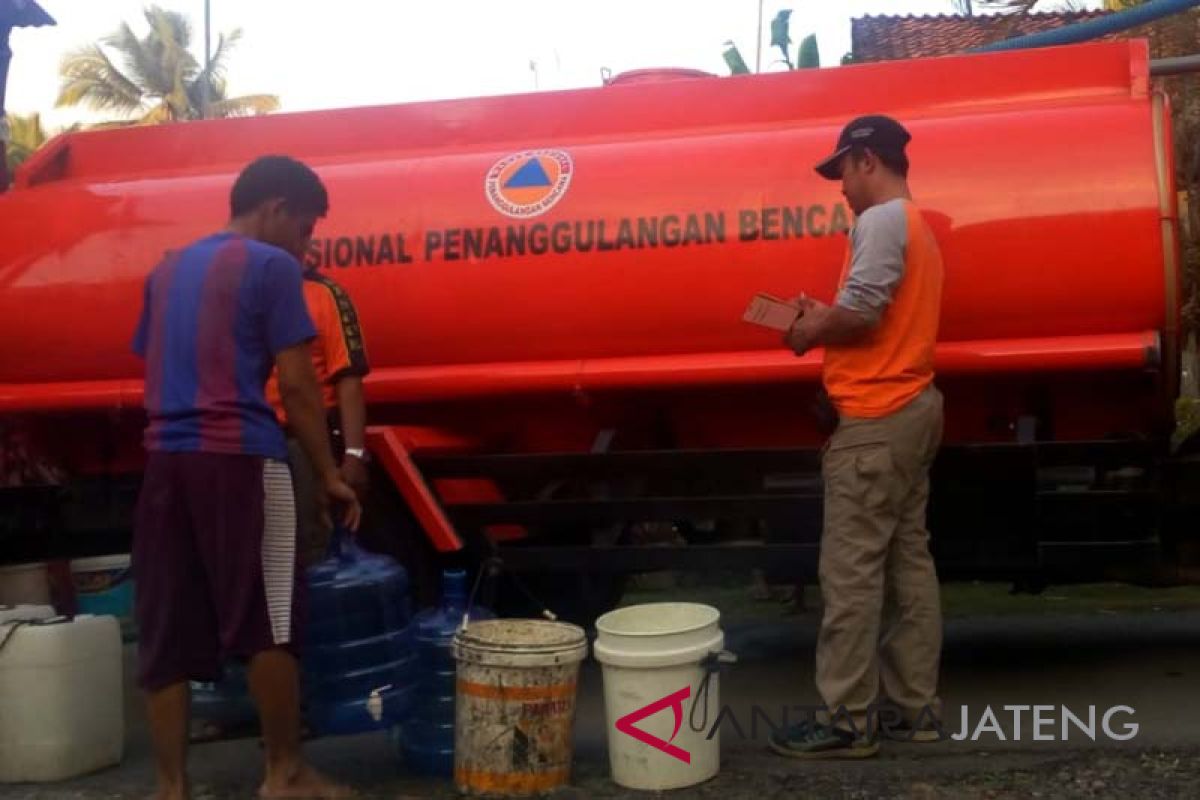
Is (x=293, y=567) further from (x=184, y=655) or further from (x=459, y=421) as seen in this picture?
(x=459, y=421)

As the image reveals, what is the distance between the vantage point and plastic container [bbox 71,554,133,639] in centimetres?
578

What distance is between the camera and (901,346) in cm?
405

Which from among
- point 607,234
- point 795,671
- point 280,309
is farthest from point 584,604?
point 280,309

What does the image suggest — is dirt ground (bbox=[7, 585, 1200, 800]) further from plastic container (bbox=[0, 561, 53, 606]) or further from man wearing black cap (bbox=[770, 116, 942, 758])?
plastic container (bbox=[0, 561, 53, 606])

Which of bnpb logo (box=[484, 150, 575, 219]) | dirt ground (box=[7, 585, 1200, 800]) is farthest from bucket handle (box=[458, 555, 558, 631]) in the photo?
bnpb logo (box=[484, 150, 575, 219])

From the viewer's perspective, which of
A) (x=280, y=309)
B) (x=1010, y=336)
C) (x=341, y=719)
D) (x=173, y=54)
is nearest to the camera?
(x=280, y=309)

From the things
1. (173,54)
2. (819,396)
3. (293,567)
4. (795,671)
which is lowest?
(795,671)

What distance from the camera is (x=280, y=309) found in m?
A: 3.57

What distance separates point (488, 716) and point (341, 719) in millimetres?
522

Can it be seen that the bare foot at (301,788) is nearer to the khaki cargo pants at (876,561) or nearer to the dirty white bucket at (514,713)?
the dirty white bucket at (514,713)

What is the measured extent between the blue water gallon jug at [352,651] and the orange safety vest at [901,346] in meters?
1.51

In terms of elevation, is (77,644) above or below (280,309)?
below

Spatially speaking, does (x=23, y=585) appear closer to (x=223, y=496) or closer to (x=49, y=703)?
(x=49, y=703)

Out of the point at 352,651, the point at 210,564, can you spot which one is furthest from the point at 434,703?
the point at 210,564
